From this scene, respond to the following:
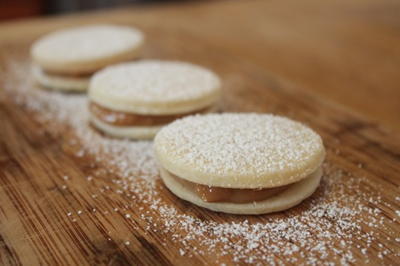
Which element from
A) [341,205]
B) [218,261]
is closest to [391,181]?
[341,205]

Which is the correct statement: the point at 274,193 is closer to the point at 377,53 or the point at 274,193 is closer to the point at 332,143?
the point at 332,143

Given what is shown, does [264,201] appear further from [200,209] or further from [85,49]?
[85,49]

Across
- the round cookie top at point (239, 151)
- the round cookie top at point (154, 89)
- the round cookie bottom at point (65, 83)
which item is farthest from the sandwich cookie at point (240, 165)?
the round cookie bottom at point (65, 83)

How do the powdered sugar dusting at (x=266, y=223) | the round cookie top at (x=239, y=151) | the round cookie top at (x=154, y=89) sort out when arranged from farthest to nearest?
the round cookie top at (x=154, y=89), the round cookie top at (x=239, y=151), the powdered sugar dusting at (x=266, y=223)

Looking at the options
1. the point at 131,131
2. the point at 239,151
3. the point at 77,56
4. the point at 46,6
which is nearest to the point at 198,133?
the point at 239,151

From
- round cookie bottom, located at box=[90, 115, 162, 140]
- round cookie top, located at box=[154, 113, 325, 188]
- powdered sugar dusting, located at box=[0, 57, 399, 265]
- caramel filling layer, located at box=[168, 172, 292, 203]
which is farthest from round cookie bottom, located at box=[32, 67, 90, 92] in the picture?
caramel filling layer, located at box=[168, 172, 292, 203]

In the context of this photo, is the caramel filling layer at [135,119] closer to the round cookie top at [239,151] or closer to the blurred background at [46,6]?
Result: the round cookie top at [239,151]
